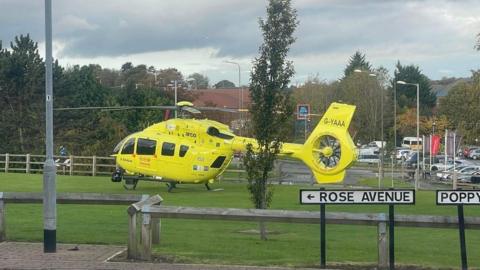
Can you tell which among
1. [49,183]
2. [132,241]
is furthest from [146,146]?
[132,241]

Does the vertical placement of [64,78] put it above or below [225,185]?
above

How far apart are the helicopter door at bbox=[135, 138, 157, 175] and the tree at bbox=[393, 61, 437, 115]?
75.1 meters

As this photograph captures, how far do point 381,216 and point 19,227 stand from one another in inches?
316

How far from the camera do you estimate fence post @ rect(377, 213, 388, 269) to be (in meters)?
10.2

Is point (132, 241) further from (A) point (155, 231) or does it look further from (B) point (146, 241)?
(A) point (155, 231)

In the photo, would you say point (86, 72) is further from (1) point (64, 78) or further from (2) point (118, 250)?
(2) point (118, 250)

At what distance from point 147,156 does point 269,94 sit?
1858 cm

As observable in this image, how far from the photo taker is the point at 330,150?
2933 cm

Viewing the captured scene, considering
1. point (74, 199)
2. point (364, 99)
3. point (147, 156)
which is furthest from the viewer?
point (364, 99)

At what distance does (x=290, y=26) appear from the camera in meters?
13.8

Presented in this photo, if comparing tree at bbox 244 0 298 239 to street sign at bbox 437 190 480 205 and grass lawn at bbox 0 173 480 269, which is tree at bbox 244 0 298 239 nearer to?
grass lawn at bbox 0 173 480 269

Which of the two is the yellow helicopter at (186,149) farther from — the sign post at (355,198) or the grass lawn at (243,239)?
the sign post at (355,198)

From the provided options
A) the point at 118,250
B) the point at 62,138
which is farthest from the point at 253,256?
the point at 62,138

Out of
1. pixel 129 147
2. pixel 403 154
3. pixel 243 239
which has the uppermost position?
pixel 129 147
